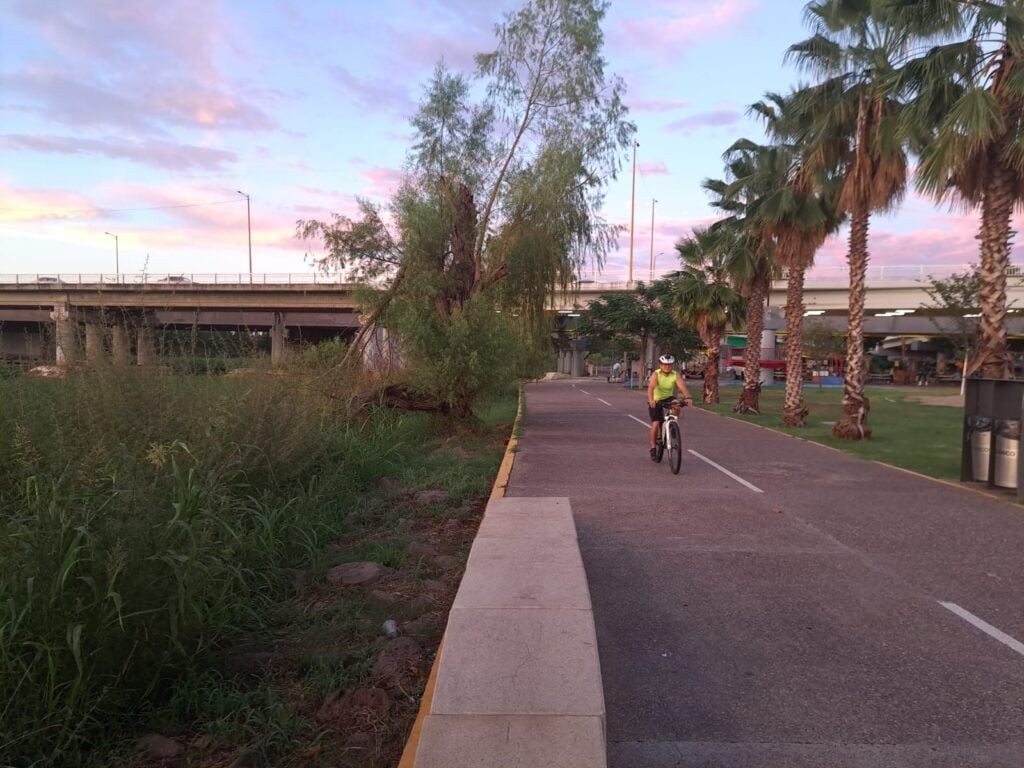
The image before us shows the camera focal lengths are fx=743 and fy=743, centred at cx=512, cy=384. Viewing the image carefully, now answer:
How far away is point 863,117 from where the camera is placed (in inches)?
645

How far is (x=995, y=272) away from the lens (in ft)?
42.2

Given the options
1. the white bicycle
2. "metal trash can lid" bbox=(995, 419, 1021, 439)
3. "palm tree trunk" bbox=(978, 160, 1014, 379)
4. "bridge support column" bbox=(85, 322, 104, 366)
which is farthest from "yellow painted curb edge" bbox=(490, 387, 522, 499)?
"palm tree trunk" bbox=(978, 160, 1014, 379)

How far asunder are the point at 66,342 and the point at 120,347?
68 cm

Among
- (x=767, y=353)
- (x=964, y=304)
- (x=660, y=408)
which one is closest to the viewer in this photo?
(x=660, y=408)

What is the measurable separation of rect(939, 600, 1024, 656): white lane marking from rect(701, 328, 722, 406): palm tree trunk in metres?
26.0

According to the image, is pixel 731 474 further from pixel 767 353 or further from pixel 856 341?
pixel 767 353

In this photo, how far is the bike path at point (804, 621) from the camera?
12.1 ft

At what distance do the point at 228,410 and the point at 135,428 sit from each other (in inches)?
44.2

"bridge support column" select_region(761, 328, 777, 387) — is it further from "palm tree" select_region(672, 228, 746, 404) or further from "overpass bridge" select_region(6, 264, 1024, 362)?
"palm tree" select_region(672, 228, 746, 404)

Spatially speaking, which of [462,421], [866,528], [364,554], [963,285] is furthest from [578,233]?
[963,285]

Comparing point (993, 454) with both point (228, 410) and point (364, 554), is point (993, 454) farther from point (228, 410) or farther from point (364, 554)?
point (228, 410)

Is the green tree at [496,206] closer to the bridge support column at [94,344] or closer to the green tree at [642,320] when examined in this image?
the bridge support column at [94,344]

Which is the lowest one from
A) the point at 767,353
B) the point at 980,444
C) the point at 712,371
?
the point at 980,444

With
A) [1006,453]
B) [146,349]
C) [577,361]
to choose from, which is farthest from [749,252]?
[577,361]
